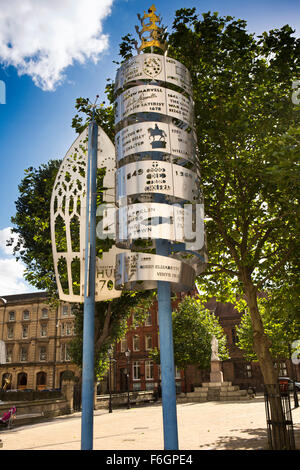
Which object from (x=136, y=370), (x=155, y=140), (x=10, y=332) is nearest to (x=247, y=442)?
(x=155, y=140)

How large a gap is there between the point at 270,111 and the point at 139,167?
6425 millimetres

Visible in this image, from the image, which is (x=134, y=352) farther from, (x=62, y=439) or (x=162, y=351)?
(x=162, y=351)

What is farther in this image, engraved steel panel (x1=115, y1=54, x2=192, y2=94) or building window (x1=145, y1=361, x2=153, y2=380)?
building window (x1=145, y1=361, x2=153, y2=380)

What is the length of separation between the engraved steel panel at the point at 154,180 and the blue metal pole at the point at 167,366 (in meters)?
0.94

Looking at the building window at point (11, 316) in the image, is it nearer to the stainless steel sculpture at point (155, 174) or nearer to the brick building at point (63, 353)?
the brick building at point (63, 353)

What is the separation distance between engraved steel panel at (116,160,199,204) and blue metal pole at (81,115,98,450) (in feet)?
2.38

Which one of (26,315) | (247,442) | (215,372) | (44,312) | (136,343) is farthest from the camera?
(26,315)

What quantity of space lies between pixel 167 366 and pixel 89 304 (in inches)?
69.4

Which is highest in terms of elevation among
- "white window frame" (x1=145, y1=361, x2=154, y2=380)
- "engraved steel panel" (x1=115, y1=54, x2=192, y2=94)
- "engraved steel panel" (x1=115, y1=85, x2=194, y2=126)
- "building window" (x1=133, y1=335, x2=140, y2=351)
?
"engraved steel panel" (x1=115, y1=54, x2=192, y2=94)

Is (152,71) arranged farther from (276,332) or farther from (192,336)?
(192,336)

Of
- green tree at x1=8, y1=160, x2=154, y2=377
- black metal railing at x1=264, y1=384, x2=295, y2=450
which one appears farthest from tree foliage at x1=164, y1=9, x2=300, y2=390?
green tree at x1=8, y1=160, x2=154, y2=377

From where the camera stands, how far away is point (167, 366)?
6.04 metres

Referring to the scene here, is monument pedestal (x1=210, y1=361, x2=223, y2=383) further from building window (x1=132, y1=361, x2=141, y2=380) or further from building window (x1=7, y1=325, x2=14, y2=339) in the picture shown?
building window (x1=7, y1=325, x2=14, y2=339)

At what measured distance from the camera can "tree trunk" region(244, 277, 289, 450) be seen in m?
9.23
